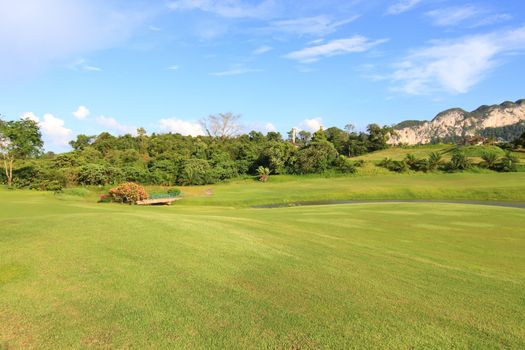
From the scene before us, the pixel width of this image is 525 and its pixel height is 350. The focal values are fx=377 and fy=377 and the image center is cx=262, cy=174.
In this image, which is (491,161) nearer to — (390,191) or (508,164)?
(508,164)

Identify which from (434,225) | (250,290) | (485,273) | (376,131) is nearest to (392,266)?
(485,273)

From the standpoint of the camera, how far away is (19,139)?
58.2m

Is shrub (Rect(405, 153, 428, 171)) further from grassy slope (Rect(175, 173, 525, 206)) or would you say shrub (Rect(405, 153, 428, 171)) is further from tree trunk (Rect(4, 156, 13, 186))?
tree trunk (Rect(4, 156, 13, 186))

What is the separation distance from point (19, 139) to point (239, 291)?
6371cm

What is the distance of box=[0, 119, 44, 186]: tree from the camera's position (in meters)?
57.2

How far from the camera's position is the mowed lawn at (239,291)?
526 centimetres

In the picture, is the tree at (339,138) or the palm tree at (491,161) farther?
the tree at (339,138)

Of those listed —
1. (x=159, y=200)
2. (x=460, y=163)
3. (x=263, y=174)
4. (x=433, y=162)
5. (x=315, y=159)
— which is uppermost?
(x=315, y=159)

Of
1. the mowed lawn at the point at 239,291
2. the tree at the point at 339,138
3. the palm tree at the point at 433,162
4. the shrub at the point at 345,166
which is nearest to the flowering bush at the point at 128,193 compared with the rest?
the mowed lawn at the point at 239,291

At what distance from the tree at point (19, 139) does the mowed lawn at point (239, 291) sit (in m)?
54.6

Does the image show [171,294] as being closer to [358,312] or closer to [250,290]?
[250,290]

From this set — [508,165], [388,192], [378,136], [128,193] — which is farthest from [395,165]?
[128,193]

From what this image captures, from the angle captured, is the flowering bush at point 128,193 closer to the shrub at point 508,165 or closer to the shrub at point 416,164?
the shrub at point 416,164

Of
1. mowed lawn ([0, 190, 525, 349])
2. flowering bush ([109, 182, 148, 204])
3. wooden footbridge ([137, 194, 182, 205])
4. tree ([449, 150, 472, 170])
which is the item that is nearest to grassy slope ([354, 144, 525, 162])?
tree ([449, 150, 472, 170])
